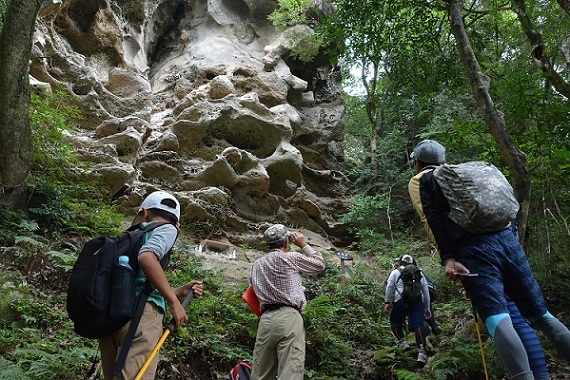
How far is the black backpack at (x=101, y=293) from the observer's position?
102 inches

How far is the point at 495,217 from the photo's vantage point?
2977mm

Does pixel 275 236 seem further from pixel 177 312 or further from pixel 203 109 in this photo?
pixel 203 109

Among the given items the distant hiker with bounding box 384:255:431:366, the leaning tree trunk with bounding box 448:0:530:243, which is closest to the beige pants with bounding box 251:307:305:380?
the distant hiker with bounding box 384:255:431:366

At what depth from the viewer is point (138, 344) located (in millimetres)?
2715

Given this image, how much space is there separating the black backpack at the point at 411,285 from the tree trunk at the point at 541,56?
390 centimetres

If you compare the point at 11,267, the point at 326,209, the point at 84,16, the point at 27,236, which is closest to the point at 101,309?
the point at 11,267

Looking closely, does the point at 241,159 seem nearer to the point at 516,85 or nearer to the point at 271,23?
the point at 516,85

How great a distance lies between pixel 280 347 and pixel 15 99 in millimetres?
5894

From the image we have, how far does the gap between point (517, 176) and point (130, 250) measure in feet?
17.5

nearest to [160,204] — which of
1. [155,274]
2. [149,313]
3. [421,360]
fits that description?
[155,274]

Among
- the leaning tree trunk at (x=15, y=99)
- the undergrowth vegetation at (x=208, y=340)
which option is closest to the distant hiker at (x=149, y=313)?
the undergrowth vegetation at (x=208, y=340)

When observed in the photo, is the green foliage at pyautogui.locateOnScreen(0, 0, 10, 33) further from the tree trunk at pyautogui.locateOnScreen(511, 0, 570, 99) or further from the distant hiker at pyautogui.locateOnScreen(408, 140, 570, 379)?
the tree trunk at pyautogui.locateOnScreen(511, 0, 570, 99)

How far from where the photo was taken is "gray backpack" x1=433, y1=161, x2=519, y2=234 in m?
2.98

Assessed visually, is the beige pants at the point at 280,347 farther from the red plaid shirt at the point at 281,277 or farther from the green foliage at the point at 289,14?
the green foliage at the point at 289,14
